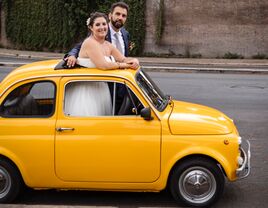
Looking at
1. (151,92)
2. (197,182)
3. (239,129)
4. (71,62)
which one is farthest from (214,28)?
(197,182)

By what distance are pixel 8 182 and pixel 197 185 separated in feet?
6.75

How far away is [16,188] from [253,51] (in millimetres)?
24603

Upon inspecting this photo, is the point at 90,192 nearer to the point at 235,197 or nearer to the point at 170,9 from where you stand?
the point at 235,197

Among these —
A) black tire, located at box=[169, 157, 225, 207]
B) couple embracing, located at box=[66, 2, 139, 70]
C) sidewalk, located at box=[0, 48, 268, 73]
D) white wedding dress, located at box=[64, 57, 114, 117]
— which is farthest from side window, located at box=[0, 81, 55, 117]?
sidewalk, located at box=[0, 48, 268, 73]

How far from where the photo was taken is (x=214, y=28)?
29188 millimetres

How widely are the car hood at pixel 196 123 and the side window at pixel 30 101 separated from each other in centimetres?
135

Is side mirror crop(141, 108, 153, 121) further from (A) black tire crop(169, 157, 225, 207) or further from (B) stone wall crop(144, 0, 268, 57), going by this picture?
(B) stone wall crop(144, 0, 268, 57)

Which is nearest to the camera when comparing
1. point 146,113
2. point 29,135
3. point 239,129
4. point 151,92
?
point 146,113

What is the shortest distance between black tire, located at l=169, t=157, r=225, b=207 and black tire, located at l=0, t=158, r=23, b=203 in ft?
5.52

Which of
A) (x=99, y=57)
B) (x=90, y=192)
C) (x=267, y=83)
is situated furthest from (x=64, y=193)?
(x=267, y=83)

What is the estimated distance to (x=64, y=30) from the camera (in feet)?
102

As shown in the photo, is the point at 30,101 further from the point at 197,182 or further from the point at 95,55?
the point at 197,182

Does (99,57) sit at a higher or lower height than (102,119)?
higher

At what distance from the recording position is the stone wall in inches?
1134
